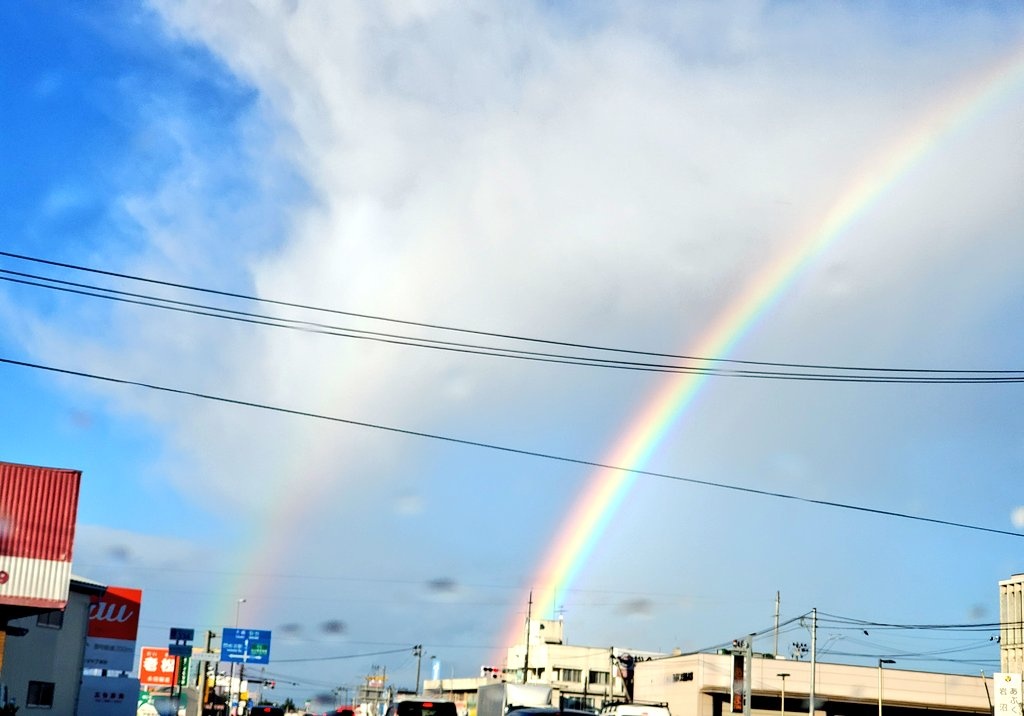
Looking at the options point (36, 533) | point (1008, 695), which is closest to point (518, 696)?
point (36, 533)

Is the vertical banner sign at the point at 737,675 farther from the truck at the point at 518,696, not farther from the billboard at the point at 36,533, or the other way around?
the billboard at the point at 36,533

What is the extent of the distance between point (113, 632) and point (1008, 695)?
2591 inches

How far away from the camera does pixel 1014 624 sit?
131125 millimetres

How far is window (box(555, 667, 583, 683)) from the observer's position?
152 m

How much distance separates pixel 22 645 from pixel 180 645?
43810 millimetres

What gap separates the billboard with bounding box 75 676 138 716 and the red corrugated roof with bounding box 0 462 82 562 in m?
32.6

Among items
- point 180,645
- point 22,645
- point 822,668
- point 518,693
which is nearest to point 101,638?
point 180,645

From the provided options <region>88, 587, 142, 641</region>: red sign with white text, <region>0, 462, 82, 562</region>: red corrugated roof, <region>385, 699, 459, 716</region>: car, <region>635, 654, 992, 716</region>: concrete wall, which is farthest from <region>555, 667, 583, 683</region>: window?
<region>385, 699, 459, 716</region>: car

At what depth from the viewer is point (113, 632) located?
273 feet

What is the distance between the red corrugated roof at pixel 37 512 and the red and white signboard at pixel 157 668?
265ft

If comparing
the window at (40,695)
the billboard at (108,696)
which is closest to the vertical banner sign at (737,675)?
the billboard at (108,696)

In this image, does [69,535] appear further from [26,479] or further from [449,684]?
[449,684]

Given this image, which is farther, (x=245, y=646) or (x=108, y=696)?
(x=245, y=646)

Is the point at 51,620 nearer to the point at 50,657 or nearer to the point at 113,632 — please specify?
the point at 50,657
